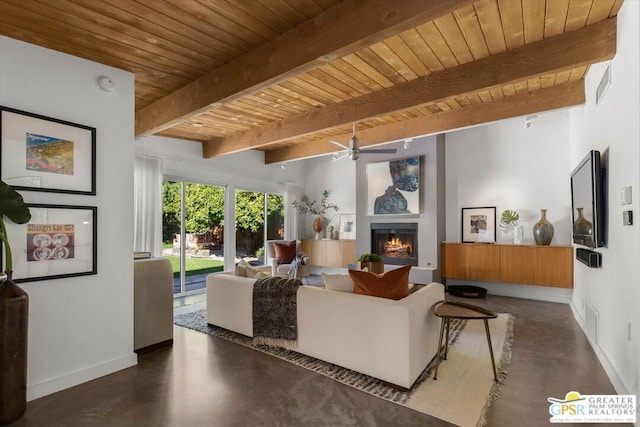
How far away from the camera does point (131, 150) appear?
3.02 meters

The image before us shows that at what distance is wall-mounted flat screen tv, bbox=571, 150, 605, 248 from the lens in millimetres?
2785

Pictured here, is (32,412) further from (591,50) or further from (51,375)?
(591,50)

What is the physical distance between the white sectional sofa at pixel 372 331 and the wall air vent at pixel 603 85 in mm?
2248

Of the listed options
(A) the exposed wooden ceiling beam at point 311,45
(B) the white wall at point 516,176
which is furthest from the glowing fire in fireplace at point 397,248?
(A) the exposed wooden ceiling beam at point 311,45

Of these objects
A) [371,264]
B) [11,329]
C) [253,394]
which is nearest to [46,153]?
[11,329]

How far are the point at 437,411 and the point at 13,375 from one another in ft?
9.26

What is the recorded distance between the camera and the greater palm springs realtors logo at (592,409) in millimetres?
2184

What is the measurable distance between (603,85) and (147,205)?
588 centimetres

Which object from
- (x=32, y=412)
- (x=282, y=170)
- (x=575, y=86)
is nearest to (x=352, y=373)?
(x=32, y=412)

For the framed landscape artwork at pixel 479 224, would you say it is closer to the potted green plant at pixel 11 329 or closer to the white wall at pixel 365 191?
the white wall at pixel 365 191

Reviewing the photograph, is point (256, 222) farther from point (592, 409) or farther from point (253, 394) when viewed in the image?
point (592, 409)

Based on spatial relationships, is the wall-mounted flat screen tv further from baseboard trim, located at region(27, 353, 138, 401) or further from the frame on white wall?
the frame on white wall

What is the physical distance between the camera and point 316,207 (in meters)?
8.35

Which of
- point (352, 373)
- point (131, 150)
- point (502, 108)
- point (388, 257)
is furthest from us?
point (388, 257)
